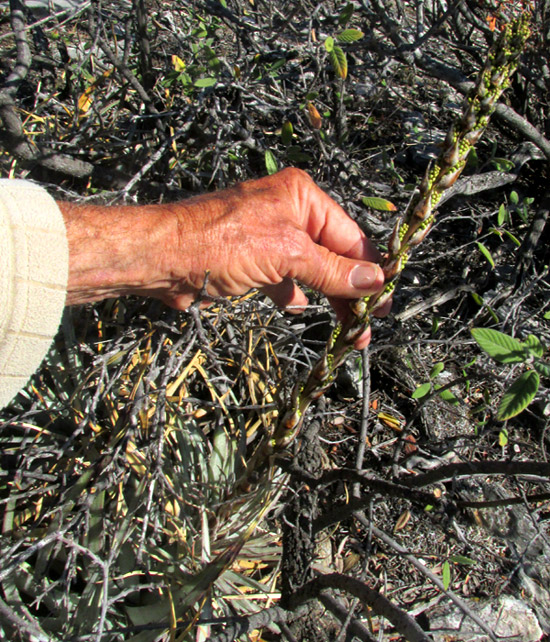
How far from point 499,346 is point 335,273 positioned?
561 millimetres

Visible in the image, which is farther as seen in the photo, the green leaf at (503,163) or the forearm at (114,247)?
the green leaf at (503,163)

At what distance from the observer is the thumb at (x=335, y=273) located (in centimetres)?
138

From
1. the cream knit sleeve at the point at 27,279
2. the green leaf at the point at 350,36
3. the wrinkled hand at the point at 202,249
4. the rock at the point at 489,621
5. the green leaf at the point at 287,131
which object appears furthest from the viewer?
the green leaf at the point at 287,131

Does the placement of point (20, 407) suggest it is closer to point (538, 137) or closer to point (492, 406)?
point (492, 406)

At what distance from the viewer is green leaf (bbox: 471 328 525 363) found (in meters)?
0.99

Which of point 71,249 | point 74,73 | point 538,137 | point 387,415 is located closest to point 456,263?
point 538,137

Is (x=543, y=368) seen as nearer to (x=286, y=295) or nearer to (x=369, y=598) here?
(x=369, y=598)

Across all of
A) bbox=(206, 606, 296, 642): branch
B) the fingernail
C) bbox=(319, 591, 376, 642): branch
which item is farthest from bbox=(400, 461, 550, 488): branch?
bbox=(206, 606, 296, 642): branch

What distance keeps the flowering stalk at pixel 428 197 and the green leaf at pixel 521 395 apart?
313 millimetres

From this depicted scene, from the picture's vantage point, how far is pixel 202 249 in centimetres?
147

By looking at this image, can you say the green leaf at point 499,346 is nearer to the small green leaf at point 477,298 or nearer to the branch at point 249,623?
the branch at point 249,623

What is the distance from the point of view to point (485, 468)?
105 cm

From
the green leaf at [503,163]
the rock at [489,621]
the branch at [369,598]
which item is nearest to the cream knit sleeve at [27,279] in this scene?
the branch at [369,598]

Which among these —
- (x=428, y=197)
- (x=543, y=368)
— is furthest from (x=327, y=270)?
(x=543, y=368)
